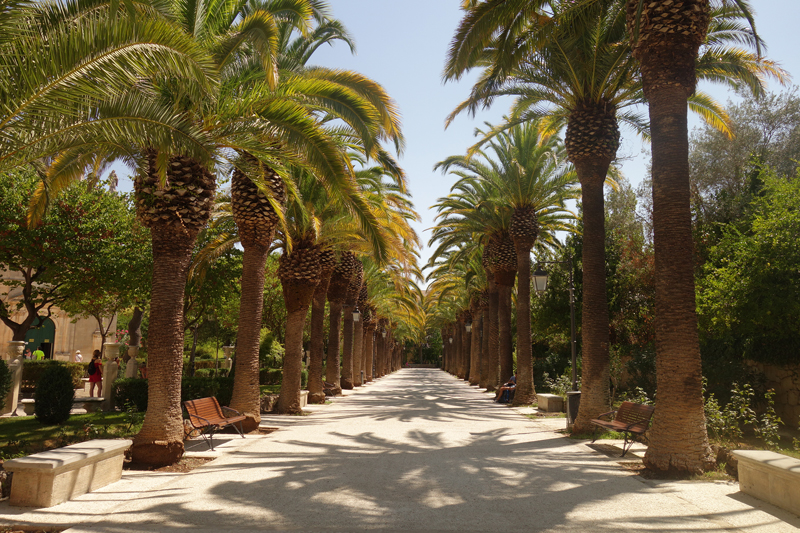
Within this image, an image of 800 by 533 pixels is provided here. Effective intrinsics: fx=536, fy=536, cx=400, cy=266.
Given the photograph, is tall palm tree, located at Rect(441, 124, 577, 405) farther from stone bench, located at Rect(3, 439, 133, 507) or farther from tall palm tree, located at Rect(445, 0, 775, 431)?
stone bench, located at Rect(3, 439, 133, 507)

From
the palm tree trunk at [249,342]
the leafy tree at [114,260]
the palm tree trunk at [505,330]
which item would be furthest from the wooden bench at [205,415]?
the palm tree trunk at [505,330]

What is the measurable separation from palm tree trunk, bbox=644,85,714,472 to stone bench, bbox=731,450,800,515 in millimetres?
999

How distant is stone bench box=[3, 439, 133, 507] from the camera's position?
588cm

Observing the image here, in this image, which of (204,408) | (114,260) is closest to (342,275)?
(114,260)

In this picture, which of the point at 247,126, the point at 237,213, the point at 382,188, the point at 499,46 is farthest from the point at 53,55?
the point at 382,188

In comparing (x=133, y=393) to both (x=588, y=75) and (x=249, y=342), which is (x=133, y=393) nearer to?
(x=249, y=342)

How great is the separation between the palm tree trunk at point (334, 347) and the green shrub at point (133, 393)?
30.2ft

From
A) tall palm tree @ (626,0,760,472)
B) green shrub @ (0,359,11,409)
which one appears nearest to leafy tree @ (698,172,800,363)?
tall palm tree @ (626,0,760,472)

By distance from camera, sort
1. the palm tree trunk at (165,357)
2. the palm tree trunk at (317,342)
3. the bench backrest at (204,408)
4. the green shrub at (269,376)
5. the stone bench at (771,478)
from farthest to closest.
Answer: the green shrub at (269,376) < the palm tree trunk at (317,342) < the bench backrest at (204,408) < the palm tree trunk at (165,357) < the stone bench at (771,478)

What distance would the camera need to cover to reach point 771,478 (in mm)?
6234

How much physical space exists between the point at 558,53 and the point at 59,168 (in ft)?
36.2

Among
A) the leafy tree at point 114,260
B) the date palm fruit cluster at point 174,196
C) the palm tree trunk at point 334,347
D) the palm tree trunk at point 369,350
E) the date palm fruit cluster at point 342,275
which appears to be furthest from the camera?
the palm tree trunk at point 369,350

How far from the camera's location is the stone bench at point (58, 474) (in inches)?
232

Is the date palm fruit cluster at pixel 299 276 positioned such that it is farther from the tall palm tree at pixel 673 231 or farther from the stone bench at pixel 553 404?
the tall palm tree at pixel 673 231
